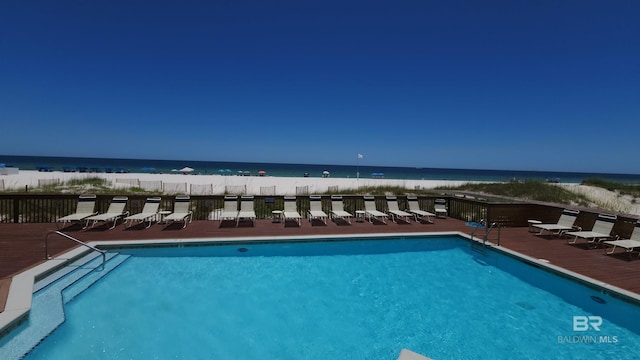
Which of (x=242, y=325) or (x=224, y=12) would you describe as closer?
(x=242, y=325)

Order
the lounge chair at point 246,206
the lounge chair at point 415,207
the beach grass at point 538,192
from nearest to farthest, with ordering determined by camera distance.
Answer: the lounge chair at point 246,206 → the lounge chair at point 415,207 → the beach grass at point 538,192

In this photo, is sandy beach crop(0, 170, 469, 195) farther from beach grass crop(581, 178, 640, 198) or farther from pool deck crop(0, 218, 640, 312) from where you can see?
beach grass crop(581, 178, 640, 198)

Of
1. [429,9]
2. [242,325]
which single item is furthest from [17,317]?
[429,9]

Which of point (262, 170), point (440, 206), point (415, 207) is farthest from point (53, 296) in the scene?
point (262, 170)

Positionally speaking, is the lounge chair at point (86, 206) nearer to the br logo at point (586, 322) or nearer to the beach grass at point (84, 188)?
the beach grass at point (84, 188)

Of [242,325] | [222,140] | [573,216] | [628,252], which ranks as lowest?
[242,325]

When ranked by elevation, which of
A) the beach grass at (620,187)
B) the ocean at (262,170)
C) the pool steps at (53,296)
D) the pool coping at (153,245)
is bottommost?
the pool steps at (53,296)

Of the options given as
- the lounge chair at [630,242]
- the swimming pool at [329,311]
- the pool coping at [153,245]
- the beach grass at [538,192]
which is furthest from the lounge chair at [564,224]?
the beach grass at [538,192]

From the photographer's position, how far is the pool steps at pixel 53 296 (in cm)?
284

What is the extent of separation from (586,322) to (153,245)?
7.53 meters

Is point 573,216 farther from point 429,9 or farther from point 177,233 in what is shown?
point 177,233

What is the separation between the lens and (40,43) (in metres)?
12.5

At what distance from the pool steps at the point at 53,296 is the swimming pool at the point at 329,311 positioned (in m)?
0.08

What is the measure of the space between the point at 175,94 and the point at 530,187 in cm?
2494
